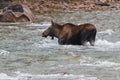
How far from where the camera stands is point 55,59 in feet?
59.6

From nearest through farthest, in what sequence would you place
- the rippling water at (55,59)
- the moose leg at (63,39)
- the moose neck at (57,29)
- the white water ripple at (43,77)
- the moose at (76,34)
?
the white water ripple at (43,77)
the rippling water at (55,59)
the moose at (76,34)
the moose leg at (63,39)
the moose neck at (57,29)

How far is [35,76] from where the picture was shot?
14.6 metres

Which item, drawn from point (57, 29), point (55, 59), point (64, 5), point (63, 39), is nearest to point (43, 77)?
point (55, 59)

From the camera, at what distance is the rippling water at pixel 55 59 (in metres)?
14.8

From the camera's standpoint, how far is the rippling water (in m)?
14.8

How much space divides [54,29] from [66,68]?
22.9 ft

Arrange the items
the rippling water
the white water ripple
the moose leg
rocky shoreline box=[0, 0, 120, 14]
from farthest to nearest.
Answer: rocky shoreline box=[0, 0, 120, 14]
the moose leg
the rippling water
the white water ripple

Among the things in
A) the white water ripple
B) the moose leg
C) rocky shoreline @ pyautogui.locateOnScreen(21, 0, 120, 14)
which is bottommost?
rocky shoreline @ pyautogui.locateOnScreen(21, 0, 120, 14)

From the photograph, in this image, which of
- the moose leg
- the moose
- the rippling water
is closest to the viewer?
the rippling water

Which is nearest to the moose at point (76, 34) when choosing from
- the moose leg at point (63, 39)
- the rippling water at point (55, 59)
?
the moose leg at point (63, 39)

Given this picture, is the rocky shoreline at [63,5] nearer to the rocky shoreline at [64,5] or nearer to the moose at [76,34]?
the rocky shoreline at [64,5]

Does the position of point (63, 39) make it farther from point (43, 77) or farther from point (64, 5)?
point (64, 5)

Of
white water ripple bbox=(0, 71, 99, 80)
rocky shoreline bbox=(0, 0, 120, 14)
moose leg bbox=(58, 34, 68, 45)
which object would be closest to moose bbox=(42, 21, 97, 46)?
moose leg bbox=(58, 34, 68, 45)

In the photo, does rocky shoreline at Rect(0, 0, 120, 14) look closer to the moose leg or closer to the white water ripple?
the moose leg
